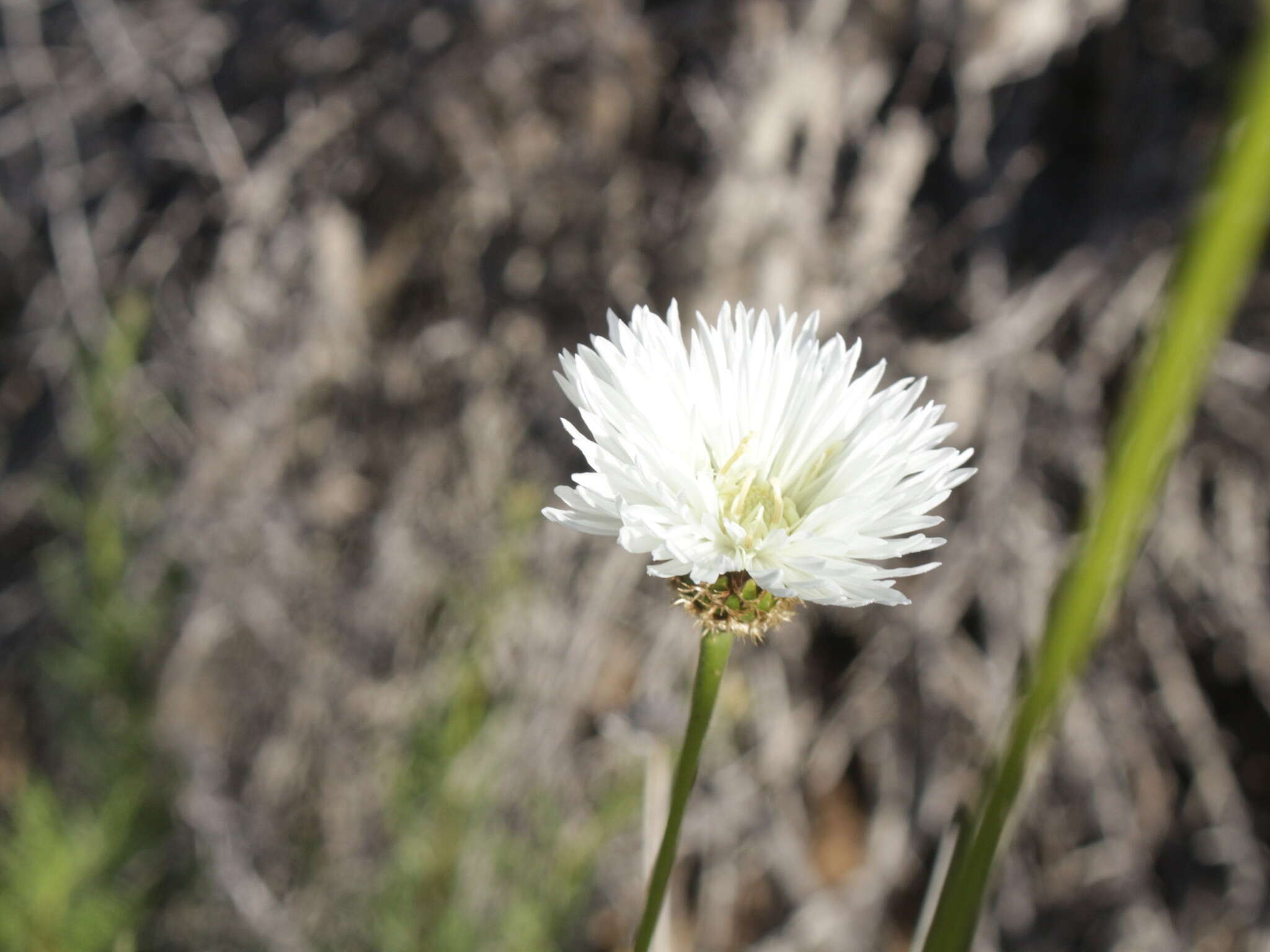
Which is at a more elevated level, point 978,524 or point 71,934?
point 978,524

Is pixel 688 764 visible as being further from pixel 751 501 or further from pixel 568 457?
pixel 568 457

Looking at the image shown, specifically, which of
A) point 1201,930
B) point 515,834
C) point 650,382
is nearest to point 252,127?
point 515,834

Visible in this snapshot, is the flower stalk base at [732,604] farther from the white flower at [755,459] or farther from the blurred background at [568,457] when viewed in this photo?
the blurred background at [568,457]

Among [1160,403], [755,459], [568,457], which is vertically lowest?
[1160,403]

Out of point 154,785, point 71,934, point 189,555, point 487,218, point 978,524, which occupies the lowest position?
point 71,934

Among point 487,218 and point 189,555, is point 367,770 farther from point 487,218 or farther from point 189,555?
point 487,218

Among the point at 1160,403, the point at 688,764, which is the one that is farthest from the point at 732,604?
the point at 1160,403

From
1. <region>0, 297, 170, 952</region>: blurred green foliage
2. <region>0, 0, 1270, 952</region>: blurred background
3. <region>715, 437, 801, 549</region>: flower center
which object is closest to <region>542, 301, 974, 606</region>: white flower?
<region>715, 437, 801, 549</region>: flower center
